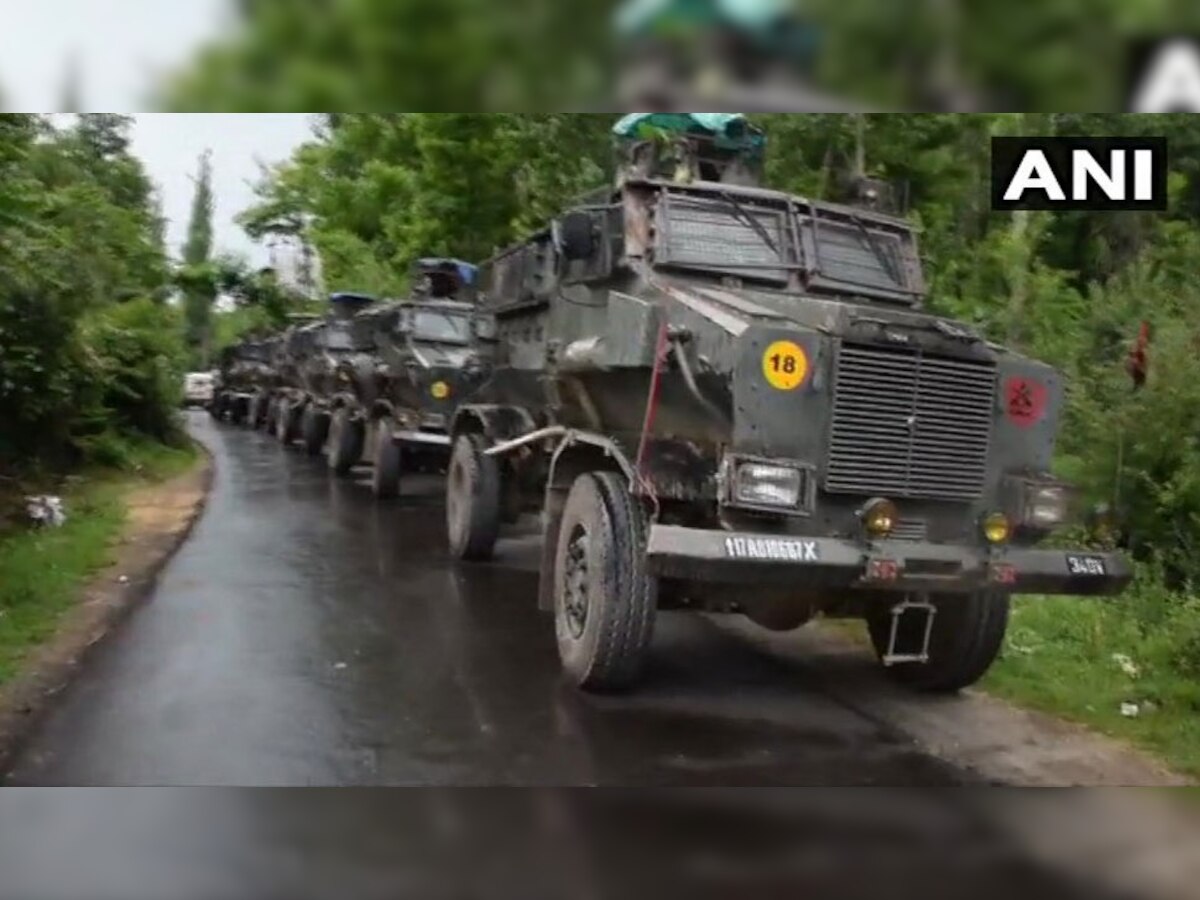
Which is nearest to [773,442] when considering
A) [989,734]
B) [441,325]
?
[989,734]

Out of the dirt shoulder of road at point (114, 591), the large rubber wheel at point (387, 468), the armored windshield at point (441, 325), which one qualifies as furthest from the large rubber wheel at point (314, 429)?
the dirt shoulder of road at point (114, 591)

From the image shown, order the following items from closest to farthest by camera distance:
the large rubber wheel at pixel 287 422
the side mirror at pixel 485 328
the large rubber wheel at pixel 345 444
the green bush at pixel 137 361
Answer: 1. the green bush at pixel 137 361
2. the side mirror at pixel 485 328
3. the large rubber wheel at pixel 345 444
4. the large rubber wheel at pixel 287 422

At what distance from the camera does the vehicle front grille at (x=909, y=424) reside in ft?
16.1

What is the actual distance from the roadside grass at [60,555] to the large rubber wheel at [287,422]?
4.51 m

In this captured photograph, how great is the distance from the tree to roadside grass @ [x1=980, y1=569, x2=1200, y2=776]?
12.3 ft

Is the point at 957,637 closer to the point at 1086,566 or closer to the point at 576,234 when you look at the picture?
the point at 1086,566

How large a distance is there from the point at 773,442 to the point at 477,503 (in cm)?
363

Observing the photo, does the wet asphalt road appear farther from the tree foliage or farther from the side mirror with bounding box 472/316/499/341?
the side mirror with bounding box 472/316/499/341

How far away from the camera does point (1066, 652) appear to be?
19.4 ft

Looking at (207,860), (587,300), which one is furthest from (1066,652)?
(207,860)

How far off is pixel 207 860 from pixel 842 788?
6.91 ft

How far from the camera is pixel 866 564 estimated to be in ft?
15.4

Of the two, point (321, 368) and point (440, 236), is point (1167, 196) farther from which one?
point (321, 368)

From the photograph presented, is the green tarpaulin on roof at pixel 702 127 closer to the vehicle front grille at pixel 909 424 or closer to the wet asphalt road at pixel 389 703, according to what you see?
the vehicle front grille at pixel 909 424
